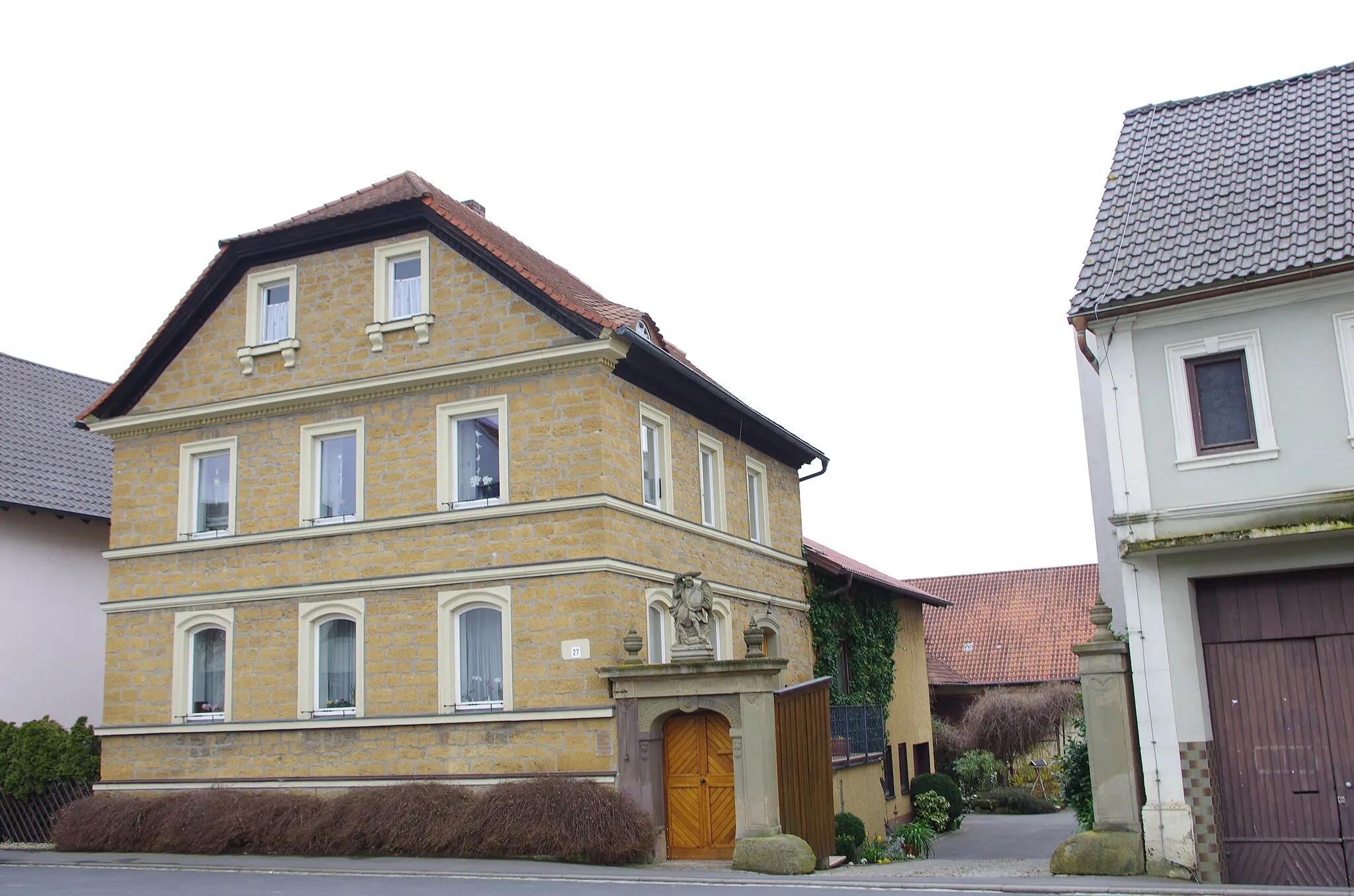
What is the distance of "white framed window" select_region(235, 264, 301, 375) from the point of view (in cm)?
2050

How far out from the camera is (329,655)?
1958 centimetres

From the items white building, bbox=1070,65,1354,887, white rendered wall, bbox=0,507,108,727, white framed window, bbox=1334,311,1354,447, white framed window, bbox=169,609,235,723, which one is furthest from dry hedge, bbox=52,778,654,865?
white framed window, bbox=1334,311,1354,447

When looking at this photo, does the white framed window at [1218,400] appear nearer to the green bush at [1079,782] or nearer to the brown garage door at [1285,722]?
the brown garage door at [1285,722]

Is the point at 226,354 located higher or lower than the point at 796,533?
higher

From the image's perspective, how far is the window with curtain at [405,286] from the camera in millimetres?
19750

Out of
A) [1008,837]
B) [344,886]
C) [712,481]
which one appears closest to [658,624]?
[712,481]

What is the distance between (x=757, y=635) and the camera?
56.7ft

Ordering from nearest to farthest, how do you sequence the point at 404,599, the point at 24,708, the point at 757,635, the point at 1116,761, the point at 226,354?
1. the point at 1116,761
2. the point at 757,635
3. the point at 404,599
4. the point at 226,354
5. the point at 24,708

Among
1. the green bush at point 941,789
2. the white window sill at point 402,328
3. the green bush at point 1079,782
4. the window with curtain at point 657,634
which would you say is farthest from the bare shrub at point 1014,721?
the white window sill at point 402,328

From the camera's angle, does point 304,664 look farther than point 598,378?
Yes

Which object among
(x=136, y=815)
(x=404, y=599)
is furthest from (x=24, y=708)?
(x=404, y=599)

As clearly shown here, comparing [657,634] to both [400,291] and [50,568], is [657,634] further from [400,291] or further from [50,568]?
[50,568]

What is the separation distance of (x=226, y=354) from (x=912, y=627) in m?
19.0

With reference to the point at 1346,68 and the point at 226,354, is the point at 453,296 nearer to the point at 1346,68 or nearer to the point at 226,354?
the point at 226,354
